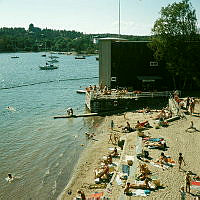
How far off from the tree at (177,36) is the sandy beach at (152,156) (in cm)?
901

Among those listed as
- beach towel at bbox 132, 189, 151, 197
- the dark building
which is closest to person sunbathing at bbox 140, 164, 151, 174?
beach towel at bbox 132, 189, 151, 197

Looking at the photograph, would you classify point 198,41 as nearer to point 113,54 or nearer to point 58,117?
point 113,54

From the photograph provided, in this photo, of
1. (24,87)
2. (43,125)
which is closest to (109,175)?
(43,125)

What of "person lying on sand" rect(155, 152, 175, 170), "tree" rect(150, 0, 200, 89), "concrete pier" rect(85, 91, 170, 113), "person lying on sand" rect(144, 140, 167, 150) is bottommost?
"person lying on sand" rect(155, 152, 175, 170)

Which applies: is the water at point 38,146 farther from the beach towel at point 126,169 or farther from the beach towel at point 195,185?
the beach towel at point 195,185

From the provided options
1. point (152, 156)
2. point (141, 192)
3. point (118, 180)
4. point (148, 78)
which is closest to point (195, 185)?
point (141, 192)

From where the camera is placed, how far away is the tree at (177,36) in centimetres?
4181

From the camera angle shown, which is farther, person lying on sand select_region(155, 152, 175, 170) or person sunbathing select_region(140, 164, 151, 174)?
person lying on sand select_region(155, 152, 175, 170)

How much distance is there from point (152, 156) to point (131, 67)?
2507cm

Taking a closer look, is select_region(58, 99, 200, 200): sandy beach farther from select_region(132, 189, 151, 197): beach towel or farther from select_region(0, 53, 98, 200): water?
select_region(0, 53, 98, 200): water

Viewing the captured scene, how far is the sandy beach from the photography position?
17.9 meters

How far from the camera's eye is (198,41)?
42.7 meters

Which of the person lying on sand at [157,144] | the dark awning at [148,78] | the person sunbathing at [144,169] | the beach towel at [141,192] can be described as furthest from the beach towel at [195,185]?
the dark awning at [148,78]

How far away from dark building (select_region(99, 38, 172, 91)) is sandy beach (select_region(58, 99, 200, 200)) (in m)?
11.0
